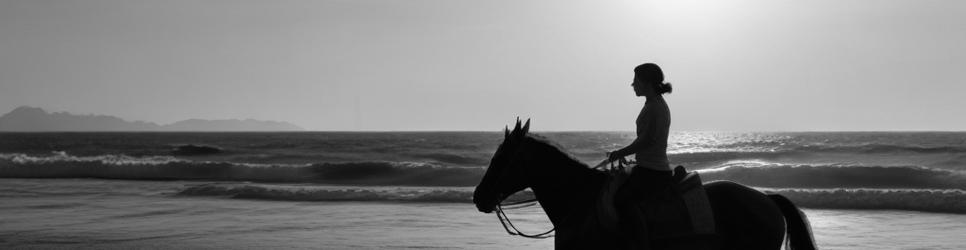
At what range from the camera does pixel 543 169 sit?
6.04 m

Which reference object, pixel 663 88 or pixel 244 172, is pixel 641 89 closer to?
pixel 663 88

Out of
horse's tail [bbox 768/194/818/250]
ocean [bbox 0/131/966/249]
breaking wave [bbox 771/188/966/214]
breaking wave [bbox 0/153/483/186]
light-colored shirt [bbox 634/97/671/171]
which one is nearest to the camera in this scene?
light-colored shirt [bbox 634/97/671/171]

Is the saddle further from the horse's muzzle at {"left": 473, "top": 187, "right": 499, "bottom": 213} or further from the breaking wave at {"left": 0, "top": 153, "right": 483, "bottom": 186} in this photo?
the breaking wave at {"left": 0, "top": 153, "right": 483, "bottom": 186}

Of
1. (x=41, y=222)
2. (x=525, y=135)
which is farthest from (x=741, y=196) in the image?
(x=41, y=222)

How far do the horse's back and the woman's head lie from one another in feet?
2.62

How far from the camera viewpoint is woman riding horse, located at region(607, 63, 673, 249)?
5.78m

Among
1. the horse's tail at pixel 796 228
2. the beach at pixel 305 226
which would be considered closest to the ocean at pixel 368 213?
the beach at pixel 305 226

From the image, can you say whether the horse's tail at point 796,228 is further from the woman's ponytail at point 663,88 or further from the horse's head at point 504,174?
the horse's head at point 504,174

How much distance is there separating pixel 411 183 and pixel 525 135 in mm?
24204

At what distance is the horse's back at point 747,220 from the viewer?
5941mm

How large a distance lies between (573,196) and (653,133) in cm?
68

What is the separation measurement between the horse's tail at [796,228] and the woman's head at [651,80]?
1185 mm

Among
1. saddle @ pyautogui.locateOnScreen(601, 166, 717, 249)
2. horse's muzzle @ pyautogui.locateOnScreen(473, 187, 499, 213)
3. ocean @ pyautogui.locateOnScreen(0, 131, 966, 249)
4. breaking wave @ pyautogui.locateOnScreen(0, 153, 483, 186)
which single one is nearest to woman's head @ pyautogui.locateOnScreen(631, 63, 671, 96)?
saddle @ pyautogui.locateOnScreen(601, 166, 717, 249)

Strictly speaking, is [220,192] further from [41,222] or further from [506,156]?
[506,156]
